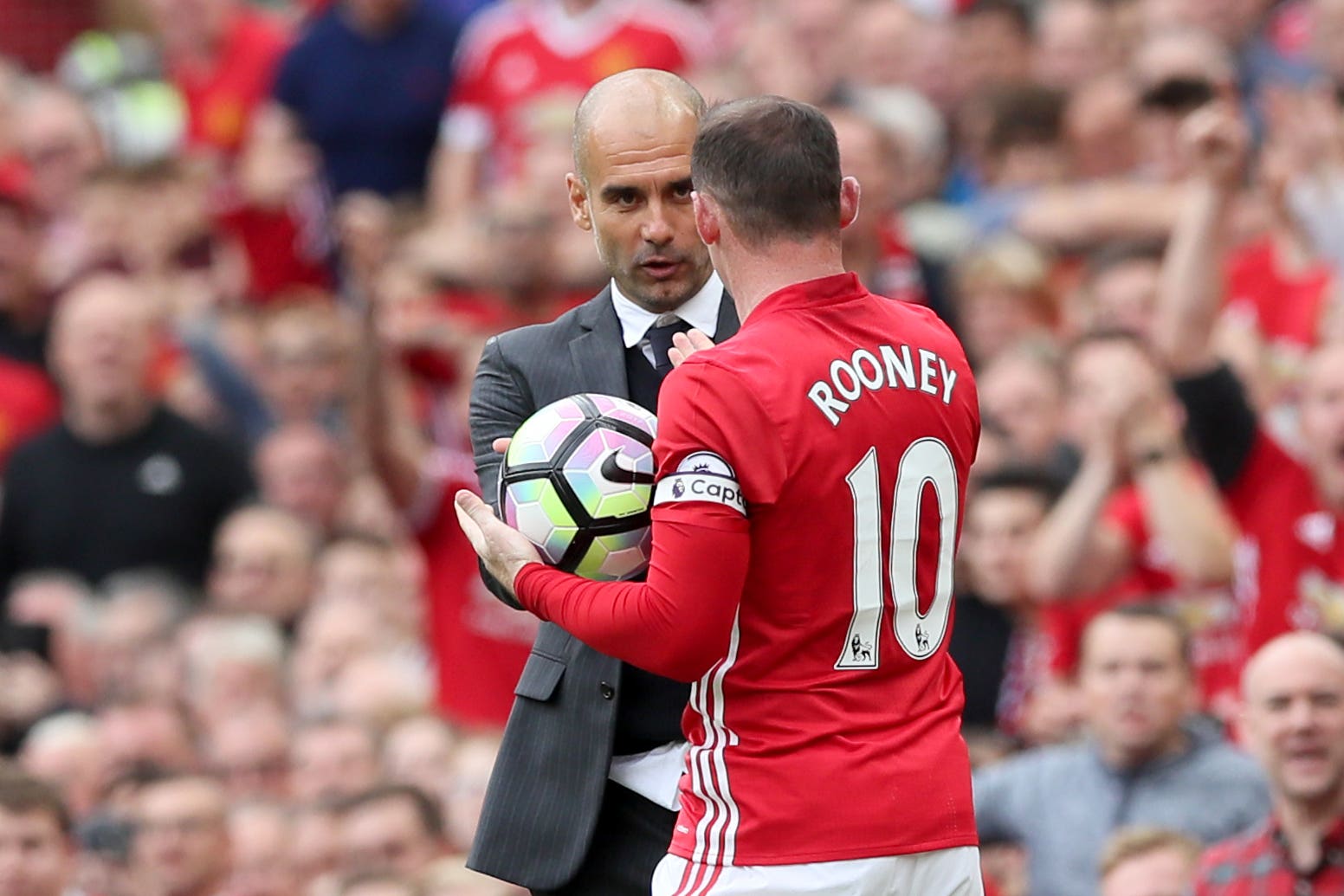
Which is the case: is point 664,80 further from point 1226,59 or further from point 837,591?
point 1226,59

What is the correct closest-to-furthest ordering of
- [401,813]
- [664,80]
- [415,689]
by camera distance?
[664,80] → [401,813] → [415,689]

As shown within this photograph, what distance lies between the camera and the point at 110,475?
10.1m

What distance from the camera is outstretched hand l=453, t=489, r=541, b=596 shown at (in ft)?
13.4

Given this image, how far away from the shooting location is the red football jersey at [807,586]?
382 centimetres

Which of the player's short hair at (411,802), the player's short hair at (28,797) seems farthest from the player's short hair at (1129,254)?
the player's short hair at (28,797)

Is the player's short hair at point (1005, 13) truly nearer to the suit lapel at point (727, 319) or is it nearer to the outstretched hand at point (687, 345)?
the suit lapel at point (727, 319)

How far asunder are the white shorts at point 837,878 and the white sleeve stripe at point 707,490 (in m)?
→ 0.60

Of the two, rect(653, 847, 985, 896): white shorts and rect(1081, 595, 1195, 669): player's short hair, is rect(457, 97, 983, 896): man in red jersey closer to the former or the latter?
rect(653, 847, 985, 896): white shorts

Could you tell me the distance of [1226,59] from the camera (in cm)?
1030

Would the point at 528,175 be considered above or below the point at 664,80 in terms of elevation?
above

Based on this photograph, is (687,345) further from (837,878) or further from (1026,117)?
(1026,117)

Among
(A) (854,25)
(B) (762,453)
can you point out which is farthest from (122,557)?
(B) (762,453)

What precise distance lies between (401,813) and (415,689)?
4.86 feet

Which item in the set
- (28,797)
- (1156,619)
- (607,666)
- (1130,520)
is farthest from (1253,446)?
(28,797)
